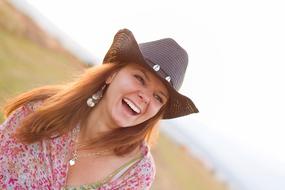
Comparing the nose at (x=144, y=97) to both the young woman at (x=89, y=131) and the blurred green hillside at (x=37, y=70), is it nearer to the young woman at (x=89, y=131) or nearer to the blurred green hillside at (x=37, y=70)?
the young woman at (x=89, y=131)

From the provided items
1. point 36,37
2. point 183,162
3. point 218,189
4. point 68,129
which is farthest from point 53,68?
point 68,129

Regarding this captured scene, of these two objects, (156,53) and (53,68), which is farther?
(53,68)

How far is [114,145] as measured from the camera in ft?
12.7

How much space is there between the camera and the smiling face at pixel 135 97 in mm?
3430

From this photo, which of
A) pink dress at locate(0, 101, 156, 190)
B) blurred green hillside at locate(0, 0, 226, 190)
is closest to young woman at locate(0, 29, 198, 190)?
pink dress at locate(0, 101, 156, 190)

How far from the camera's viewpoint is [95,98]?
386cm

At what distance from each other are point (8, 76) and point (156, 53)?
27.0 feet

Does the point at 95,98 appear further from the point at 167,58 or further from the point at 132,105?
the point at 167,58

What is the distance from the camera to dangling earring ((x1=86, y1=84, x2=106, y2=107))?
12.7 feet

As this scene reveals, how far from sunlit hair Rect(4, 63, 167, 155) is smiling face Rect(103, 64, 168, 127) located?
226mm

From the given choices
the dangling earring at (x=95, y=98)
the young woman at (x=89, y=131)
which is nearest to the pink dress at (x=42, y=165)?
the young woman at (x=89, y=131)

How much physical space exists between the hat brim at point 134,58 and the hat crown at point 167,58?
48 mm

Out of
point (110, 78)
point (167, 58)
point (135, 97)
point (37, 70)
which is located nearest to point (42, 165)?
point (110, 78)

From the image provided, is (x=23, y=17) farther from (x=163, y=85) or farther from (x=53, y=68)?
(x=163, y=85)
